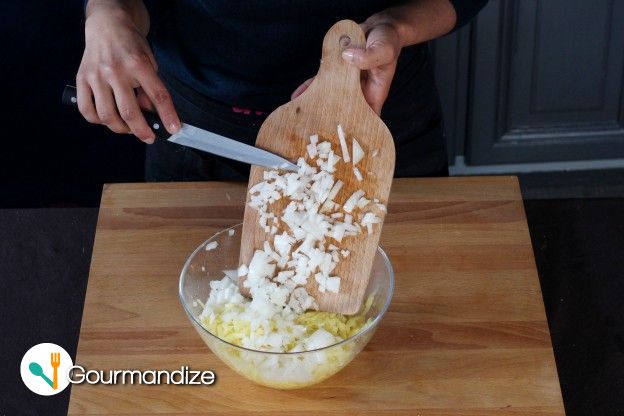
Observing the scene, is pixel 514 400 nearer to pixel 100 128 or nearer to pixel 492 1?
pixel 492 1

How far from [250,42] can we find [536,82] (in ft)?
3.50

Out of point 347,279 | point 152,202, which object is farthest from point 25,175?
point 347,279

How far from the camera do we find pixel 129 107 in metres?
1.11

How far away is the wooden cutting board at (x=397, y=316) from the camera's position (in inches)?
39.5

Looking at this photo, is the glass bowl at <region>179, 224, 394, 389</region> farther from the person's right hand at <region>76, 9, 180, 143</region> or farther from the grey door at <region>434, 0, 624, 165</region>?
the grey door at <region>434, 0, 624, 165</region>

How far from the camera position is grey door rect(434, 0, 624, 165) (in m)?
2.12

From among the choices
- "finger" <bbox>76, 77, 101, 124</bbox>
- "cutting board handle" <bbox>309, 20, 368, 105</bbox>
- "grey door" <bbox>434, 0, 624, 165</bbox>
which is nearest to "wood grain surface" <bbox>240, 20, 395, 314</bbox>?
"cutting board handle" <bbox>309, 20, 368, 105</bbox>

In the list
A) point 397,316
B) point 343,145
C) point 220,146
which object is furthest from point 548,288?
point 220,146

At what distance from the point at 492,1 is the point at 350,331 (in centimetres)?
126

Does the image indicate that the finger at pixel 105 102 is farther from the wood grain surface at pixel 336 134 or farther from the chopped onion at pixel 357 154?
the chopped onion at pixel 357 154

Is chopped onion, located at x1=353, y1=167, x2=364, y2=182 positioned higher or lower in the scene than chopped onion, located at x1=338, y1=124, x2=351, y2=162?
lower

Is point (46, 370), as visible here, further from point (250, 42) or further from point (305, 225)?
A: point (250, 42)

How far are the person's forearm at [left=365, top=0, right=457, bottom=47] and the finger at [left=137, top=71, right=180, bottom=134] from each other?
0.29m

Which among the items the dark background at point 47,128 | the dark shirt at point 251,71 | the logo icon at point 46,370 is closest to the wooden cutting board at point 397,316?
the logo icon at point 46,370
